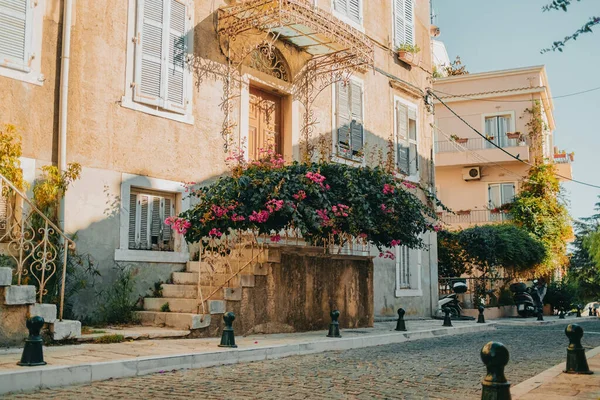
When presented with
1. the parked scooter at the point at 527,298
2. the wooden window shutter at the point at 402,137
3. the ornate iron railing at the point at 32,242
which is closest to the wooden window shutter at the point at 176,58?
the ornate iron railing at the point at 32,242

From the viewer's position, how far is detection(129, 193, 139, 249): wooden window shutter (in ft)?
38.4

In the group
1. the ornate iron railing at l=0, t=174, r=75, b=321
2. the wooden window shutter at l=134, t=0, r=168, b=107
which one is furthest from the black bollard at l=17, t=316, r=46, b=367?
the wooden window shutter at l=134, t=0, r=168, b=107

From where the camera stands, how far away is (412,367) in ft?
28.2

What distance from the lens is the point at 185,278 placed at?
1171 centimetres

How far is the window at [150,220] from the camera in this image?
11789 millimetres

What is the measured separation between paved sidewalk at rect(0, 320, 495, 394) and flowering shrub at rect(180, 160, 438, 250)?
1823 millimetres

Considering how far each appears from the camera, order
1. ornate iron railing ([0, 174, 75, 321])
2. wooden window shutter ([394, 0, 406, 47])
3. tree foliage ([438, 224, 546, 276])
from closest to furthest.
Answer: ornate iron railing ([0, 174, 75, 321])
wooden window shutter ([394, 0, 406, 47])
tree foliage ([438, 224, 546, 276])

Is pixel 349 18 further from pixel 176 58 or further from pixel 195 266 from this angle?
pixel 195 266

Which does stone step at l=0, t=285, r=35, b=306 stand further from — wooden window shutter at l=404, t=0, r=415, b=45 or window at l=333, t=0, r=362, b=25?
wooden window shutter at l=404, t=0, r=415, b=45

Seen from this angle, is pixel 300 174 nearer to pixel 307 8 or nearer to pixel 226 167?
pixel 226 167

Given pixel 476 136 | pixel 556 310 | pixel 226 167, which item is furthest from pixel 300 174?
pixel 476 136

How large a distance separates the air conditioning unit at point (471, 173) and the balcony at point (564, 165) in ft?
12.5

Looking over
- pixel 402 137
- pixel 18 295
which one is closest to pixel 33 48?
pixel 18 295

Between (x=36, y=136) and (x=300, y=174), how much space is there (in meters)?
4.25
